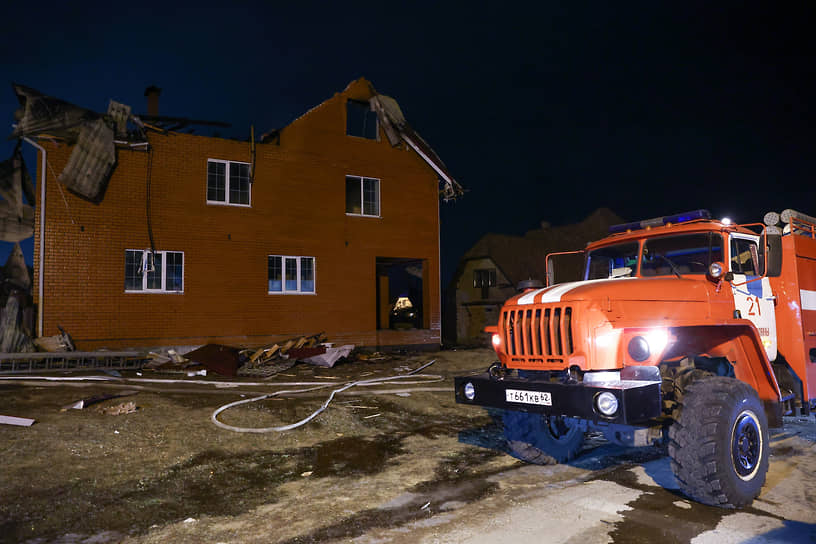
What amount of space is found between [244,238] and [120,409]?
9004mm

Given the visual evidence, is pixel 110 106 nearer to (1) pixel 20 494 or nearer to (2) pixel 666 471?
(1) pixel 20 494

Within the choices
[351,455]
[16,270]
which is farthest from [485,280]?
[351,455]

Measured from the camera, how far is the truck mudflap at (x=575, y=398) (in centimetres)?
436

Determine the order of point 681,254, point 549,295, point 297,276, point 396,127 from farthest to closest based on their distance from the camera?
point 396,127 → point 297,276 → point 681,254 → point 549,295

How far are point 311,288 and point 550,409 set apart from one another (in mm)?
13578

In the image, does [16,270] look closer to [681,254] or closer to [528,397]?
[528,397]

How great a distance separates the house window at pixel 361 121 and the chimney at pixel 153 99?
6.14 meters

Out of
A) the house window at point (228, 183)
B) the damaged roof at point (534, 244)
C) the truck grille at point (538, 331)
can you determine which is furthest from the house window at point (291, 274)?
the damaged roof at point (534, 244)

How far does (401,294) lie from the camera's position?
29.2 metres

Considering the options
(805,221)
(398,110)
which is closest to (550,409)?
(805,221)

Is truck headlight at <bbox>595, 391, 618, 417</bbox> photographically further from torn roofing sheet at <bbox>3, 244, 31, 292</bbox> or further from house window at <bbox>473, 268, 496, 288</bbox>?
house window at <bbox>473, 268, 496, 288</bbox>

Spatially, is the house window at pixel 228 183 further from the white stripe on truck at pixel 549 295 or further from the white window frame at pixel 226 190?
the white stripe on truck at pixel 549 295

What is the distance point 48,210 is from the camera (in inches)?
548

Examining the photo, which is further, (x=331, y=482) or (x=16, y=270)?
(x=16, y=270)
